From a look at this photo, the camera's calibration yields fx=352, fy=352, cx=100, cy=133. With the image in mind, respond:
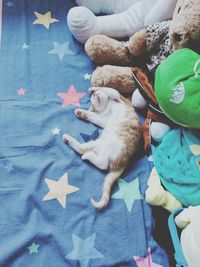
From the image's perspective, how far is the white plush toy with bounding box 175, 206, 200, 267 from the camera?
841mm

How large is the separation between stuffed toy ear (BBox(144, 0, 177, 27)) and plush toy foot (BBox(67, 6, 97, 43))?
22 cm

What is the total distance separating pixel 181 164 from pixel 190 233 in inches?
8.1

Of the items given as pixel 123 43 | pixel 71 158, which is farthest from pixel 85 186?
pixel 123 43

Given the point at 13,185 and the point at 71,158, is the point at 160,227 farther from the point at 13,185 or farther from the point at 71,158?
the point at 13,185

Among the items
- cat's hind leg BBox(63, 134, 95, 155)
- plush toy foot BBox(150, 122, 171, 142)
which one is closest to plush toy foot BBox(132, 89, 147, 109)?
plush toy foot BBox(150, 122, 171, 142)

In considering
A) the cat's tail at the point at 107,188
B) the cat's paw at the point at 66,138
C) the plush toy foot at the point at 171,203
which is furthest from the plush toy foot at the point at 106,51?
the plush toy foot at the point at 171,203

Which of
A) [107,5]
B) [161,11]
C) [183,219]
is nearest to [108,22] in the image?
[107,5]

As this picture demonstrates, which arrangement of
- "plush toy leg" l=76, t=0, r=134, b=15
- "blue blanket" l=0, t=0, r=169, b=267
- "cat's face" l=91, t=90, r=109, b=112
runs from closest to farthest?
"blue blanket" l=0, t=0, r=169, b=267 → "cat's face" l=91, t=90, r=109, b=112 → "plush toy leg" l=76, t=0, r=134, b=15

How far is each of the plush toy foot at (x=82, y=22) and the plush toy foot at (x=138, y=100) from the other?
0.33m

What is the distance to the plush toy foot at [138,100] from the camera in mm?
1200

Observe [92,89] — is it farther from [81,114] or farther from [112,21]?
[112,21]

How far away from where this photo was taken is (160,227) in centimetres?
99

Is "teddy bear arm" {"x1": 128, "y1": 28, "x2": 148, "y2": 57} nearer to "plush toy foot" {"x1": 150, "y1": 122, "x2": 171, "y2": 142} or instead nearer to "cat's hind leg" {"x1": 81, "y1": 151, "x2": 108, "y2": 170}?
"plush toy foot" {"x1": 150, "y1": 122, "x2": 171, "y2": 142}

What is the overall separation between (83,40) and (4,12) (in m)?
0.38
